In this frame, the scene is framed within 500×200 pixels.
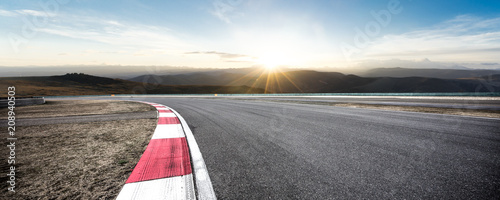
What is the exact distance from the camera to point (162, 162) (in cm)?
261

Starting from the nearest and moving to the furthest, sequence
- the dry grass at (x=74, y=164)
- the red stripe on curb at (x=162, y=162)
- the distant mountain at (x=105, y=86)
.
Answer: the dry grass at (x=74, y=164) → the red stripe on curb at (x=162, y=162) → the distant mountain at (x=105, y=86)

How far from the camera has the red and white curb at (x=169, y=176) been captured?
1.80 meters

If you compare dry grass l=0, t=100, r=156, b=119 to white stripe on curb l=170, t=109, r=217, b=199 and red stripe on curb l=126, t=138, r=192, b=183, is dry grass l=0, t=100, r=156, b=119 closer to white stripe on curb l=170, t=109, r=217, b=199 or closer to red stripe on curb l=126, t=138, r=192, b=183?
red stripe on curb l=126, t=138, r=192, b=183

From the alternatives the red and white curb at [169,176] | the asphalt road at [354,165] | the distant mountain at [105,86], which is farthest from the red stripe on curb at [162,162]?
the distant mountain at [105,86]

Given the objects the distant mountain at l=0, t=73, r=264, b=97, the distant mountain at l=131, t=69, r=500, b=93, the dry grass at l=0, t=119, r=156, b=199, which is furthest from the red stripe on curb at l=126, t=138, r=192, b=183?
the distant mountain at l=131, t=69, r=500, b=93

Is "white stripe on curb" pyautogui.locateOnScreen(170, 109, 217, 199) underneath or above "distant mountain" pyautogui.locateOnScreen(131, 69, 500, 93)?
underneath

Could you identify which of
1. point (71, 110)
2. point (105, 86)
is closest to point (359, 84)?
point (105, 86)

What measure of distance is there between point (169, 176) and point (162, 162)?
52 cm

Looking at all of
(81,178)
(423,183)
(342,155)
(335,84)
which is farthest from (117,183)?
(335,84)

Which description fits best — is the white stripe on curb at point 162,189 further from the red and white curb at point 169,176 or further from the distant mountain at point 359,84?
the distant mountain at point 359,84

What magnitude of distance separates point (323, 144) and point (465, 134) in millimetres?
3201

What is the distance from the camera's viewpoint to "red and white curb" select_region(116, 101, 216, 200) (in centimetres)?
180

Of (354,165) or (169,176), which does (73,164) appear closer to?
(169,176)

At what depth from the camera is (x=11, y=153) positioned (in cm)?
315
